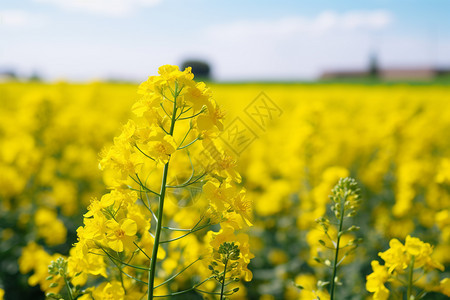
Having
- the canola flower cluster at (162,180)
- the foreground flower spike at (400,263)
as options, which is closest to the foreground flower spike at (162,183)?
the canola flower cluster at (162,180)

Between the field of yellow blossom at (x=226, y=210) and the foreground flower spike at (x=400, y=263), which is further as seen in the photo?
the foreground flower spike at (x=400, y=263)

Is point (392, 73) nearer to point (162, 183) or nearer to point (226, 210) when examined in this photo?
point (226, 210)

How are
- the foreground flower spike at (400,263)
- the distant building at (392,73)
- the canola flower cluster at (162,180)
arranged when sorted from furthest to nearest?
the distant building at (392,73) < the foreground flower spike at (400,263) < the canola flower cluster at (162,180)

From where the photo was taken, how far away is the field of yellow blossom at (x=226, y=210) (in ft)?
4.74

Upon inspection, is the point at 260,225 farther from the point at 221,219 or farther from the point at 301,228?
the point at 221,219

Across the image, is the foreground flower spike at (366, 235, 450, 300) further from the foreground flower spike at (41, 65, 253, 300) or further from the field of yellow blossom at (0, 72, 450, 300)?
the foreground flower spike at (41, 65, 253, 300)

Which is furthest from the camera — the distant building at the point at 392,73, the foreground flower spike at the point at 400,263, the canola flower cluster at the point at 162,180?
the distant building at the point at 392,73

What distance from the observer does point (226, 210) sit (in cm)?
147

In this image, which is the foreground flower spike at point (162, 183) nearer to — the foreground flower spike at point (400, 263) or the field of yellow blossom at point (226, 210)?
the field of yellow blossom at point (226, 210)

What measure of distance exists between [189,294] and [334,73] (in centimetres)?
5409

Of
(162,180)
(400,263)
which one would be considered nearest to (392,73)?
(400,263)

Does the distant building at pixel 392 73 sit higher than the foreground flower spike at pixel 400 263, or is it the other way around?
the foreground flower spike at pixel 400 263

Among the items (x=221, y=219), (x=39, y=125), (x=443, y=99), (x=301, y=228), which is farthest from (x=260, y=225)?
(x=443, y=99)

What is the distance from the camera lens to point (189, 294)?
325cm
